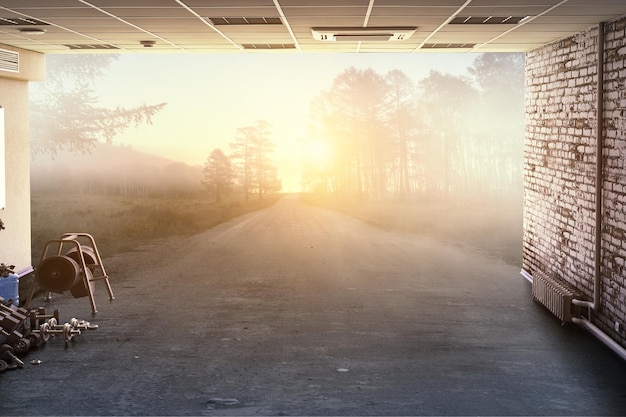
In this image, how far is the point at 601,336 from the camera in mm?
6535

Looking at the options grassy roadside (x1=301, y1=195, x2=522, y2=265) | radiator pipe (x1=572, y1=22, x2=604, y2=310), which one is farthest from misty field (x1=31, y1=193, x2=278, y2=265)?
radiator pipe (x1=572, y1=22, x2=604, y2=310)

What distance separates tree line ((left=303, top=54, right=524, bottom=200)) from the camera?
2009 cm

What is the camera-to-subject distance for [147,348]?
6.44 m

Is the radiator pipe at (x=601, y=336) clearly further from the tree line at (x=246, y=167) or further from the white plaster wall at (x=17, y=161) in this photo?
the tree line at (x=246, y=167)

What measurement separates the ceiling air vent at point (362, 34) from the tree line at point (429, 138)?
12230 millimetres

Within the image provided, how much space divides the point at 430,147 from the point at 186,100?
23.6ft

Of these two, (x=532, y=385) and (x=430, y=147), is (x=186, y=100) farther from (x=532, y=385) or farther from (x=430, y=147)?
(x=532, y=385)

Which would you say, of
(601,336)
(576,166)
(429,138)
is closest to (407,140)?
(429,138)

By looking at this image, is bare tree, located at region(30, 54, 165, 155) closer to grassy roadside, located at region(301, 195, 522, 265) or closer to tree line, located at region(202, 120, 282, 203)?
tree line, located at region(202, 120, 282, 203)

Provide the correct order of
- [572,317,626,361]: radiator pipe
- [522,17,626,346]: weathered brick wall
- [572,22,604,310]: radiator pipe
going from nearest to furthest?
[572,317,626,361]: radiator pipe, [522,17,626,346]: weathered brick wall, [572,22,604,310]: radiator pipe

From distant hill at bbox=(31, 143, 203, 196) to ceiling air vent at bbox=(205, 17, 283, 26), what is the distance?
37.8 ft

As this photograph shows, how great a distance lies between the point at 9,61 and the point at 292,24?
411 cm

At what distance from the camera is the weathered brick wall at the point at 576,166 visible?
625 cm

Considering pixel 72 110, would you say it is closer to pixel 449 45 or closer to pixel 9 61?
pixel 9 61
